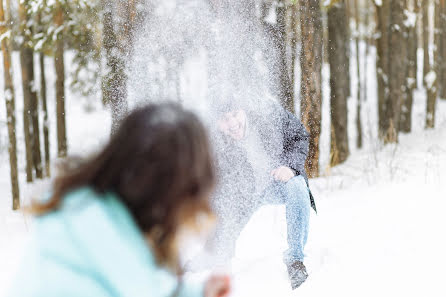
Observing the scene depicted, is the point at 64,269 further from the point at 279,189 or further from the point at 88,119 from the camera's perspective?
the point at 88,119

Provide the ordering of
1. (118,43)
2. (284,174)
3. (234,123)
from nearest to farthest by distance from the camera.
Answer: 1. (284,174)
2. (234,123)
3. (118,43)

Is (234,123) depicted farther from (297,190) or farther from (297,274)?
(297,274)

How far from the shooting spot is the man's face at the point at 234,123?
3180 millimetres

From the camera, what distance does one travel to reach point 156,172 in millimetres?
1150

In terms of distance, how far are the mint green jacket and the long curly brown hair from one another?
0.03 meters

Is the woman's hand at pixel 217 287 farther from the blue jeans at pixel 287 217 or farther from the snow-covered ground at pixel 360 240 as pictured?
the blue jeans at pixel 287 217

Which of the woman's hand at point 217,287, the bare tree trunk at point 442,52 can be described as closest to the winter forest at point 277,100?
the woman's hand at point 217,287

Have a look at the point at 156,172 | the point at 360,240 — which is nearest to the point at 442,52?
the point at 360,240

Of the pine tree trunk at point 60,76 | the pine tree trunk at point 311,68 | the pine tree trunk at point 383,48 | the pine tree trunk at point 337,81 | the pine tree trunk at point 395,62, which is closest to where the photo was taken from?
the pine tree trunk at point 311,68

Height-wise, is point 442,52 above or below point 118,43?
above

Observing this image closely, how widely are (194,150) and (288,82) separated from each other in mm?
4145

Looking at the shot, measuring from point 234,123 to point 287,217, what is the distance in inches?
28.7

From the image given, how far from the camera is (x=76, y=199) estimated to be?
1.17 meters

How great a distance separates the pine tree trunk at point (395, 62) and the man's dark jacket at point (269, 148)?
5590 millimetres
